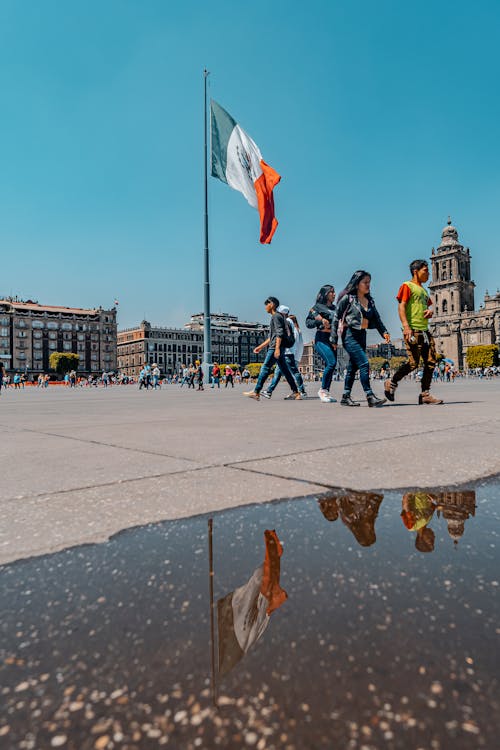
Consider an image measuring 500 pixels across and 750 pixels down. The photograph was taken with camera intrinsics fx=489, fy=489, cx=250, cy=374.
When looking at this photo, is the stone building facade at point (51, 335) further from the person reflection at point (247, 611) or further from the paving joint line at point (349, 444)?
the person reflection at point (247, 611)

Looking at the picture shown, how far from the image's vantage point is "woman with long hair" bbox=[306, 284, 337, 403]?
8.03 m

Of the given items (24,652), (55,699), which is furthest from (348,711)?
(24,652)

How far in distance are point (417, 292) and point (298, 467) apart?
16.3 ft

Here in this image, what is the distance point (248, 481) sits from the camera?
2.03 meters

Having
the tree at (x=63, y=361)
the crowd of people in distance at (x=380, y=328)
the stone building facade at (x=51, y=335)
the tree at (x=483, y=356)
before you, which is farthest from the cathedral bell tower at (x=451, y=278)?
the crowd of people in distance at (x=380, y=328)

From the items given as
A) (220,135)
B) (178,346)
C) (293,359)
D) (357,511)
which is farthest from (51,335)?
(357,511)

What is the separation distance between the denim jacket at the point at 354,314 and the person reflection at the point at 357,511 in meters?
5.07

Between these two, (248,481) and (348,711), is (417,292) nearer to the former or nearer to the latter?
(248,481)

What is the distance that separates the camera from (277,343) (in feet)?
27.5

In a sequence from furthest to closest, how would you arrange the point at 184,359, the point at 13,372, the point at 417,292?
the point at 184,359 → the point at 13,372 → the point at 417,292

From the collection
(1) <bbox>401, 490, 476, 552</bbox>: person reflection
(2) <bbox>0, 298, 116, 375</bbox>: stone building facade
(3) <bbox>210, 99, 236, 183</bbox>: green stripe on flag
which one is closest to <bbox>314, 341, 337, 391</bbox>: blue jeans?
(1) <bbox>401, 490, 476, 552</bbox>: person reflection

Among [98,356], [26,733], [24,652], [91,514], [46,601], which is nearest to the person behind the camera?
[26,733]

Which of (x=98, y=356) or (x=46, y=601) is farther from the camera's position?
(x=98, y=356)

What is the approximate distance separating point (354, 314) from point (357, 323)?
5.5 inches
